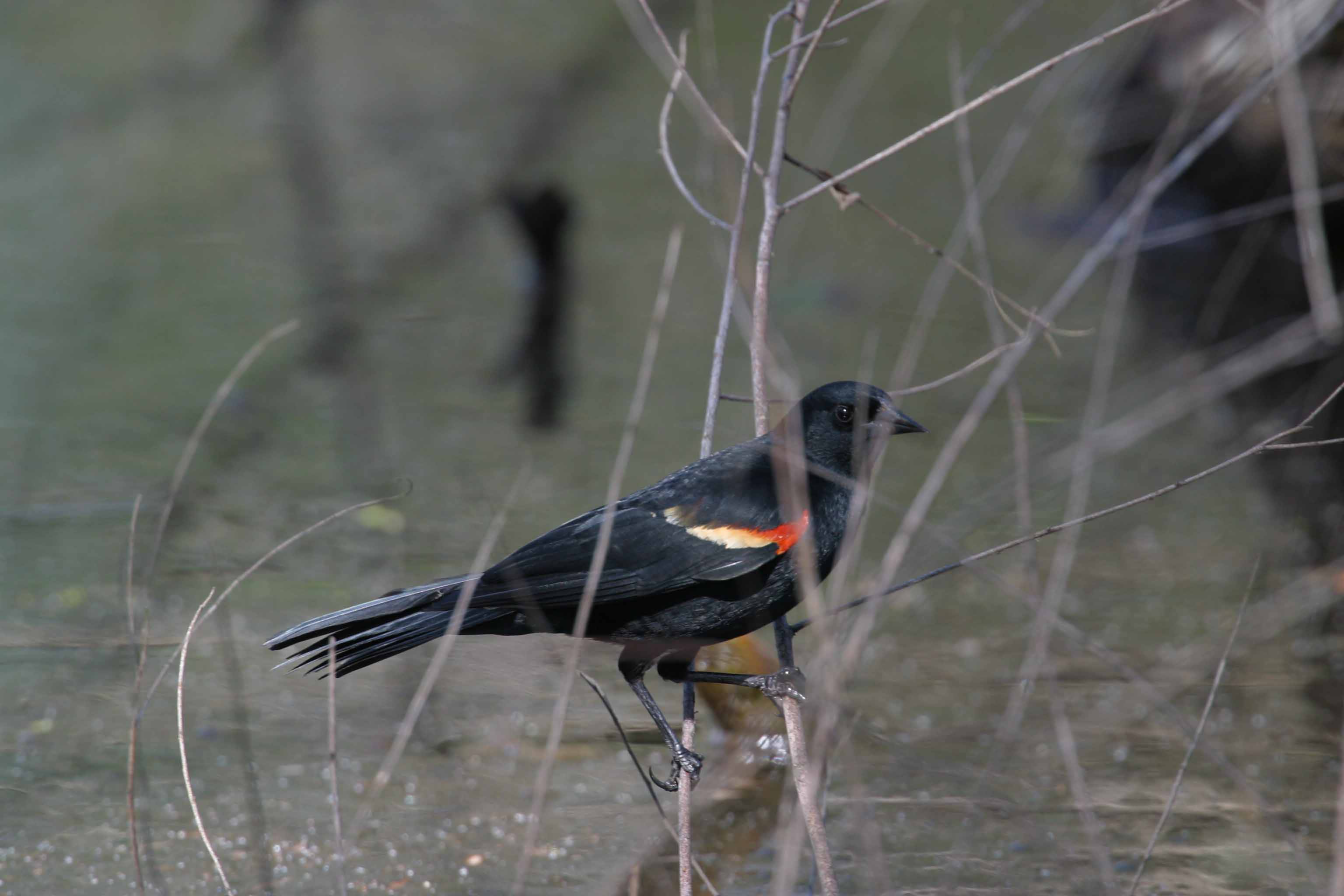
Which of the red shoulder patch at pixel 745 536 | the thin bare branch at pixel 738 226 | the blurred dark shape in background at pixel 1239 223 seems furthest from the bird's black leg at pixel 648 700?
the blurred dark shape in background at pixel 1239 223

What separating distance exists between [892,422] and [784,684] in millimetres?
522

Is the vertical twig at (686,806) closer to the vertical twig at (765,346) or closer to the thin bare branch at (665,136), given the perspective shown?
the vertical twig at (765,346)

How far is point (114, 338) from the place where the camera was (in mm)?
6422

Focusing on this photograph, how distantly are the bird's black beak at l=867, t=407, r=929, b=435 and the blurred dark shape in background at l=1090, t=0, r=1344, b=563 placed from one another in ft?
8.22

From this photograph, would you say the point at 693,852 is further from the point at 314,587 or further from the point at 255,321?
the point at 255,321

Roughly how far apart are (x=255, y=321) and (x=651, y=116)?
12.9 feet

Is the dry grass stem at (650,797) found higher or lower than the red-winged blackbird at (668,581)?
lower

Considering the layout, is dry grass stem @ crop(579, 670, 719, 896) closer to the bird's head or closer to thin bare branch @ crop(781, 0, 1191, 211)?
the bird's head

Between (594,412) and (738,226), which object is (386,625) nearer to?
(738,226)

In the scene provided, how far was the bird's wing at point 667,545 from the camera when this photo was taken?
2.34 metres

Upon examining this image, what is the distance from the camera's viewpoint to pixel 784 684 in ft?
7.74

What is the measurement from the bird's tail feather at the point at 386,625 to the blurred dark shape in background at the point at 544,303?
3179 mm

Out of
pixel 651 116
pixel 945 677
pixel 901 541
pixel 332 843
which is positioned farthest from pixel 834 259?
pixel 901 541

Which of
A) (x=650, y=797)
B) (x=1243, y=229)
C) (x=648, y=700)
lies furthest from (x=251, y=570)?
(x=1243, y=229)
